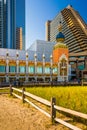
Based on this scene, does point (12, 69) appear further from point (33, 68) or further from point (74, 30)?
point (74, 30)

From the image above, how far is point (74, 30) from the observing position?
155m

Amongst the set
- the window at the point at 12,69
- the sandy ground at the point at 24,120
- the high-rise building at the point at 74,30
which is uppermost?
the high-rise building at the point at 74,30

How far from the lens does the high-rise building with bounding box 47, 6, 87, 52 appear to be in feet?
467

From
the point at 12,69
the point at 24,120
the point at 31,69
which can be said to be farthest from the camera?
the point at 31,69

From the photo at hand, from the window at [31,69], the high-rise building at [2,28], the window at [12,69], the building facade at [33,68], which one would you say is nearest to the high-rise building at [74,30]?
the high-rise building at [2,28]

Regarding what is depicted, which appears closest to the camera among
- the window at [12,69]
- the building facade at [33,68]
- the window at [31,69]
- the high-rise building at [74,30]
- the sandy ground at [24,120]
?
the sandy ground at [24,120]

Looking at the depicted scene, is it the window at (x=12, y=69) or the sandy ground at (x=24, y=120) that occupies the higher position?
the window at (x=12, y=69)

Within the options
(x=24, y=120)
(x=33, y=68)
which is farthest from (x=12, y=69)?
(x=24, y=120)

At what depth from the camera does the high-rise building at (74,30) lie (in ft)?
467

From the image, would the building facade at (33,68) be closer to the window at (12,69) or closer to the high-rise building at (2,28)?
the window at (12,69)

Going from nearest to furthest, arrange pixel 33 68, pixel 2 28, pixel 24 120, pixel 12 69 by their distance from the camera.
Answer: 1. pixel 24 120
2. pixel 12 69
3. pixel 33 68
4. pixel 2 28

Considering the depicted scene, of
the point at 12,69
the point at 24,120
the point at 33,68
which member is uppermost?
the point at 33,68

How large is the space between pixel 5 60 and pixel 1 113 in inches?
2046

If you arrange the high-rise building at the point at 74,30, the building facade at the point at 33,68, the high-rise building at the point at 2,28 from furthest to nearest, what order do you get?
the high-rise building at the point at 2,28 < the high-rise building at the point at 74,30 < the building facade at the point at 33,68
